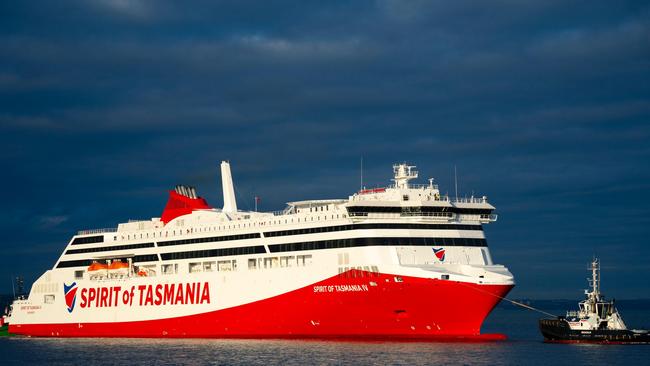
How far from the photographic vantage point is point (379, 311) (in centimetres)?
5456

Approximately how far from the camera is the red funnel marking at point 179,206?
7044cm

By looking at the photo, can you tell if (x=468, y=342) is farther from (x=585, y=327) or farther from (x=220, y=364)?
(x=220, y=364)

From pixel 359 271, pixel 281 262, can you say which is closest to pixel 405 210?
pixel 359 271

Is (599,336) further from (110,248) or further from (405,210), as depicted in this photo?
(110,248)

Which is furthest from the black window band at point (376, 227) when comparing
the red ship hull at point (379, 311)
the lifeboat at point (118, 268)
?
the lifeboat at point (118, 268)

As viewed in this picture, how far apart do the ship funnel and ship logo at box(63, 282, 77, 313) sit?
565 inches

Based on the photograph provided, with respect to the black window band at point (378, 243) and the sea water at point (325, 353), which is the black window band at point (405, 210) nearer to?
the black window band at point (378, 243)

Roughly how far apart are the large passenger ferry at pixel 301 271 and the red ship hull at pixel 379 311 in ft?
0.22

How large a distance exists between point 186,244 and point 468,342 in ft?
75.0

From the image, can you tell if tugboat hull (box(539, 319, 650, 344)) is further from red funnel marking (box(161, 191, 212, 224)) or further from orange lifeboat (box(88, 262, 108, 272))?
orange lifeboat (box(88, 262, 108, 272))

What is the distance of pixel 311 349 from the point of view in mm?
53094

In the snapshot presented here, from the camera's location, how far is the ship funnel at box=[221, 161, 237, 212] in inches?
2795

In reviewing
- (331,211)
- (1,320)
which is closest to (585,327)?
(331,211)

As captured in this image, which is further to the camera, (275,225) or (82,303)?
(82,303)
